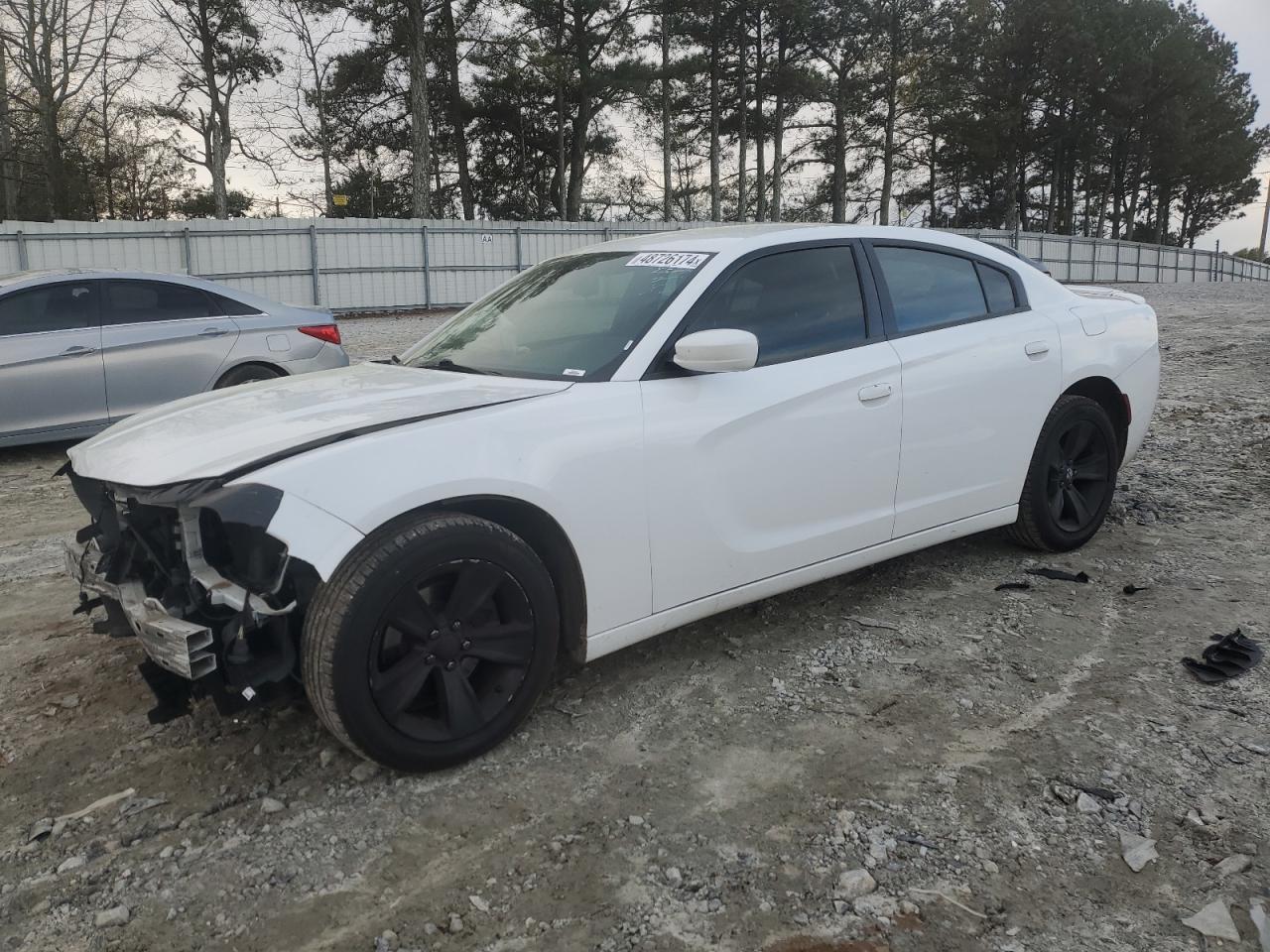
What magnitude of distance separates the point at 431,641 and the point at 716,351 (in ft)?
4.19

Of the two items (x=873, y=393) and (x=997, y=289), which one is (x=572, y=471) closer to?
(x=873, y=393)

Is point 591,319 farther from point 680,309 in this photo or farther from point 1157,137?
point 1157,137

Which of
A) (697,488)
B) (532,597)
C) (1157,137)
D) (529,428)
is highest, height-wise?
(1157,137)

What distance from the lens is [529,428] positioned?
3000mm

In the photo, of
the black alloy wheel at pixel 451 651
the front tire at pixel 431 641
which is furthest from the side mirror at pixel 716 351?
the black alloy wheel at pixel 451 651

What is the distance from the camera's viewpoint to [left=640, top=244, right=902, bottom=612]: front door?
3.28 metres

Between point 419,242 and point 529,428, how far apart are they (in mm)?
20706

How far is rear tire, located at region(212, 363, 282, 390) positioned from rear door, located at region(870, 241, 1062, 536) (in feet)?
17.9

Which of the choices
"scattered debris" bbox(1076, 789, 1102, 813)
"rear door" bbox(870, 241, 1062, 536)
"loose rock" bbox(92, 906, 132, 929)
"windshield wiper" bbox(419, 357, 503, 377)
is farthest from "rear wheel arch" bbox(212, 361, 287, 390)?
"scattered debris" bbox(1076, 789, 1102, 813)

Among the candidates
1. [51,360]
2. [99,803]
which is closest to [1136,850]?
[99,803]

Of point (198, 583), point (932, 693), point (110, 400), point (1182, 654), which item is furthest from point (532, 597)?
point (110, 400)

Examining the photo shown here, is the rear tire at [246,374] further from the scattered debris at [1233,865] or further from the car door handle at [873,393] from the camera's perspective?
the scattered debris at [1233,865]

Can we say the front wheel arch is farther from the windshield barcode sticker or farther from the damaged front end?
the windshield barcode sticker

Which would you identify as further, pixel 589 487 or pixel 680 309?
pixel 680 309
